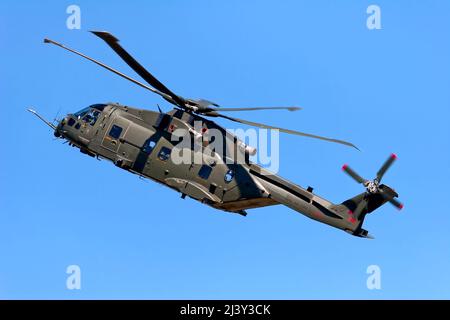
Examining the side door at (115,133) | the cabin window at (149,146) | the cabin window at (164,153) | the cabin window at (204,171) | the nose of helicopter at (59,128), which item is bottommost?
the cabin window at (204,171)

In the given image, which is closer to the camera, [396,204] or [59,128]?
[396,204]

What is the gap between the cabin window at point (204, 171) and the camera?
47219mm

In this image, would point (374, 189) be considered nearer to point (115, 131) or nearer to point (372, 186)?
point (372, 186)

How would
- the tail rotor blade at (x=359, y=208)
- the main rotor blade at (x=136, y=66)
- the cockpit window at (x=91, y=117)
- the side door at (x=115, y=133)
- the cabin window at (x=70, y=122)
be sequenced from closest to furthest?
the main rotor blade at (x=136, y=66)
the tail rotor blade at (x=359, y=208)
the side door at (x=115, y=133)
the cockpit window at (x=91, y=117)
the cabin window at (x=70, y=122)

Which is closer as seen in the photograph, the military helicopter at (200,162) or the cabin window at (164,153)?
the military helicopter at (200,162)

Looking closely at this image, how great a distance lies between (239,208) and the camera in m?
47.9

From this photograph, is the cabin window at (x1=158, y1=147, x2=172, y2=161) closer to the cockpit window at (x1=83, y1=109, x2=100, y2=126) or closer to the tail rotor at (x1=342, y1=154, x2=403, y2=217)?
the cockpit window at (x1=83, y1=109, x2=100, y2=126)

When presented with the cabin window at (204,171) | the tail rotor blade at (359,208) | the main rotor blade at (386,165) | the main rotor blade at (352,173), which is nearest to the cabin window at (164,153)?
the cabin window at (204,171)

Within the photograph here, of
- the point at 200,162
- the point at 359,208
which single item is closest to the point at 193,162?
the point at 200,162

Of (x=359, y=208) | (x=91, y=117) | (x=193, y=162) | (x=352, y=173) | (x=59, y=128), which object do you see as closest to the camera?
(x=352, y=173)

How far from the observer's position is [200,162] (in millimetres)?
47469

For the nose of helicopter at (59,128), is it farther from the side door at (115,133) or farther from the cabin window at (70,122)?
the side door at (115,133)

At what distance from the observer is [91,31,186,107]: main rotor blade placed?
4328cm

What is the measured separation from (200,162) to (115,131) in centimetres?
566
